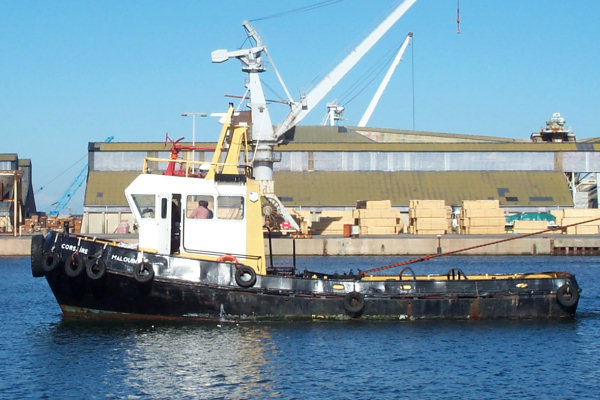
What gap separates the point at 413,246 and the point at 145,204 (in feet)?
89.9

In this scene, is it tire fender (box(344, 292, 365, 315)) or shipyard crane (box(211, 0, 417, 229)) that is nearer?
tire fender (box(344, 292, 365, 315))

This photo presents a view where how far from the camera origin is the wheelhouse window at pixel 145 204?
19.1 meters

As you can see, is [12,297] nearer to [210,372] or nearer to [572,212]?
[210,372]

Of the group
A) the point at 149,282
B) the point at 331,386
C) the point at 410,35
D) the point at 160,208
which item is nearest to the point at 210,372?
the point at 331,386

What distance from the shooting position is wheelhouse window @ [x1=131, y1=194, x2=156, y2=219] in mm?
19109

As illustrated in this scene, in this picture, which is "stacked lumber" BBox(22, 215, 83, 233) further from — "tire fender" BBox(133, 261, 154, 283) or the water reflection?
"tire fender" BBox(133, 261, 154, 283)

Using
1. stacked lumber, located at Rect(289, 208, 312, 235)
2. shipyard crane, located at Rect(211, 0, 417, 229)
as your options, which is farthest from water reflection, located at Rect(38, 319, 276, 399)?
stacked lumber, located at Rect(289, 208, 312, 235)

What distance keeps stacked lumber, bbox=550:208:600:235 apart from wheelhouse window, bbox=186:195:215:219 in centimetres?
3529

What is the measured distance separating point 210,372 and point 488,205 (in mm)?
38293

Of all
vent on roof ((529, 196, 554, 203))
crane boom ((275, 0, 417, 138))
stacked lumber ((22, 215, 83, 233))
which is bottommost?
stacked lumber ((22, 215, 83, 233))

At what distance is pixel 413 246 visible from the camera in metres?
44.7

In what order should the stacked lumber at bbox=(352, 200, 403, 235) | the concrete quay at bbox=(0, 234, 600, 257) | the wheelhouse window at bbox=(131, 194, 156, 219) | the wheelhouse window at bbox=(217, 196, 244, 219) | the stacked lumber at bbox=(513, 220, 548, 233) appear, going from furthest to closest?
the stacked lumber at bbox=(352, 200, 403, 235) → the stacked lumber at bbox=(513, 220, 548, 233) → the concrete quay at bbox=(0, 234, 600, 257) → the wheelhouse window at bbox=(217, 196, 244, 219) → the wheelhouse window at bbox=(131, 194, 156, 219)

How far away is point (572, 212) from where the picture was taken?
5200 centimetres

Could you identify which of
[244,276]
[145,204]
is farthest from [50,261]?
[244,276]
